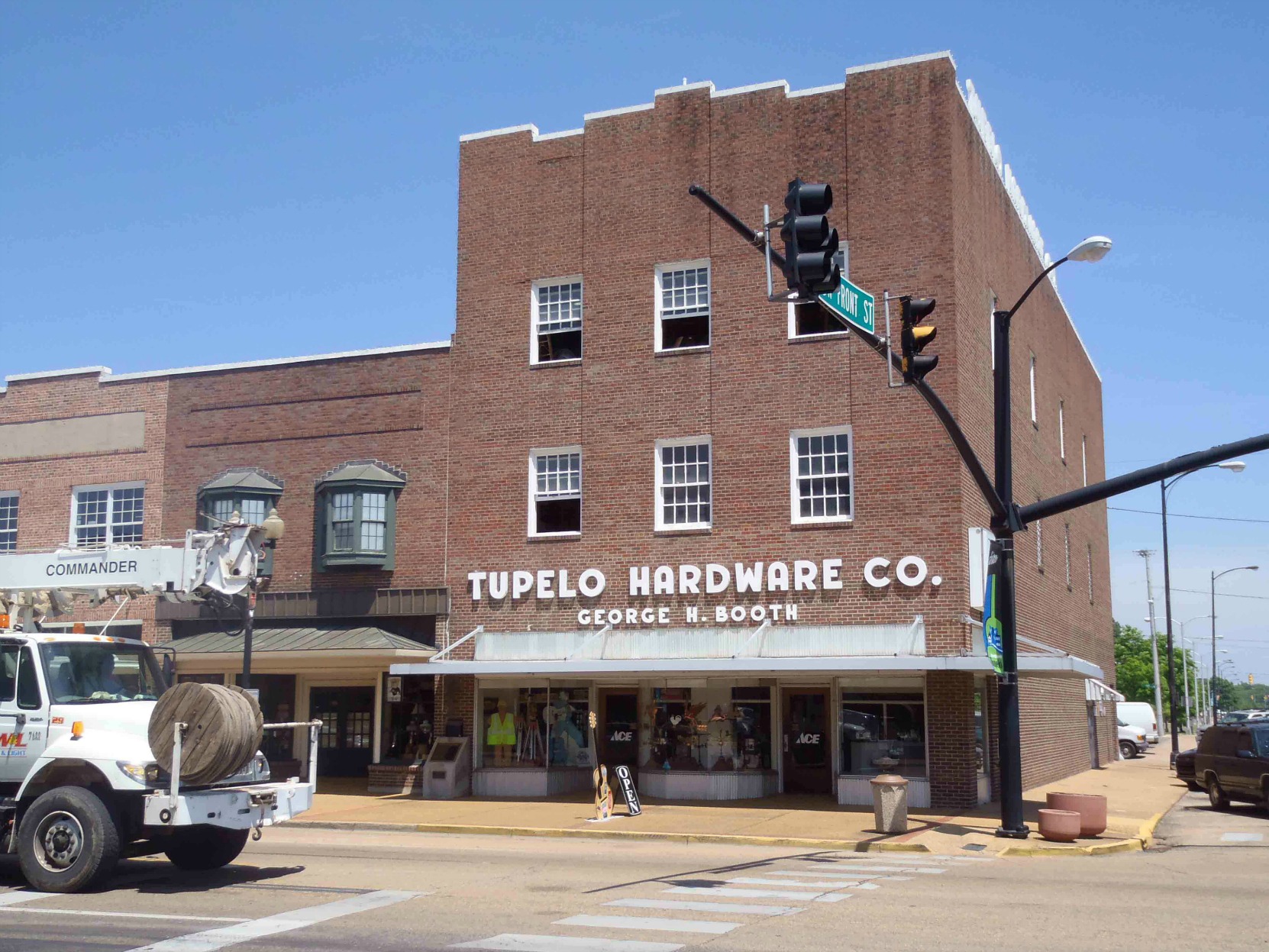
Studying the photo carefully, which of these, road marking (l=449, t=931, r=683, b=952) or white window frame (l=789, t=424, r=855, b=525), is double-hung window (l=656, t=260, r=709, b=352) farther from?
road marking (l=449, t=931, r=683, b=952)

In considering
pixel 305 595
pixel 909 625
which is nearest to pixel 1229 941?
pixel 909 625

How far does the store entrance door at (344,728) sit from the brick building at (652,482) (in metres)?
0.07

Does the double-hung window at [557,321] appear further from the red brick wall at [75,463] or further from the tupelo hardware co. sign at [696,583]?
the red brick wall at [75,463]


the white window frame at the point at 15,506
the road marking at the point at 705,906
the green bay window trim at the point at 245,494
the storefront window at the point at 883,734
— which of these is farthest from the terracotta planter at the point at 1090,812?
the white window frame at the point at 15,506

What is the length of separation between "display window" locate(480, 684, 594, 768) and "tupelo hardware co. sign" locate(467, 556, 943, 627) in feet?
5.98

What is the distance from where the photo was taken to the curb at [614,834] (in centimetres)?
1814

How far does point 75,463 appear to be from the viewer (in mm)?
30281

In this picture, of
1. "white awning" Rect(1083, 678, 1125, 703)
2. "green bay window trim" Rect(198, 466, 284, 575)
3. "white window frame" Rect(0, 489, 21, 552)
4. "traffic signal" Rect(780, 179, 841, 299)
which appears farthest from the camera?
"white awning" Rect(1083, 678, 1125, 703)

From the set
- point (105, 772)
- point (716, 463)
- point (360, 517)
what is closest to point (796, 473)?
point (716, 463)

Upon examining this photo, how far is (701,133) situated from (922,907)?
57.7ft

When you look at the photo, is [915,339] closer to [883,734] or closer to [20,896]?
[20,896]

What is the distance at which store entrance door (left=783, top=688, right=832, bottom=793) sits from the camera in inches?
960

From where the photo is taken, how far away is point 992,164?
94.0ft

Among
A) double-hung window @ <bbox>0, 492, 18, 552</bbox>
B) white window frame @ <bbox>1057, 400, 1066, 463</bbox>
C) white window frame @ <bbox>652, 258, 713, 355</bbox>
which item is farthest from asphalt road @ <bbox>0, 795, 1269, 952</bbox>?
white window frame @ <bbox>1057, 400, 1066, 463</bbox>
